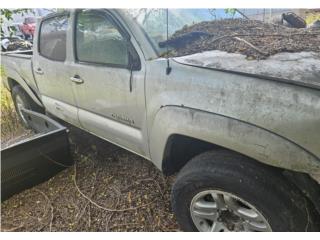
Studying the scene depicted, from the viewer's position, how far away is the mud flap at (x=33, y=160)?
2.62m

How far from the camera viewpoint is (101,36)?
2.38m

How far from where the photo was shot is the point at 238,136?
153 cm

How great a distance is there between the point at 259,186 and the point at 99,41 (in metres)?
1.64

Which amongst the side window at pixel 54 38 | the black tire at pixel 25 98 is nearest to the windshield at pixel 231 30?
the side window at pixel 54 38

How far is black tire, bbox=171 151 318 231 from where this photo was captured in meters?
1.54

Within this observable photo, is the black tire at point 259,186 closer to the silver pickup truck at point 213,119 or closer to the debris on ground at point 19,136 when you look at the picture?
the silver pickup truck at point 213,119

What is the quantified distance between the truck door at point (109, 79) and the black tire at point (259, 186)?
2.03 ft

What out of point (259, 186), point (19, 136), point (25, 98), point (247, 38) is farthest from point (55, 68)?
point (259, 186)

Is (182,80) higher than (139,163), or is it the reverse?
(182,80)

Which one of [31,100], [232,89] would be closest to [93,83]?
[232,89]

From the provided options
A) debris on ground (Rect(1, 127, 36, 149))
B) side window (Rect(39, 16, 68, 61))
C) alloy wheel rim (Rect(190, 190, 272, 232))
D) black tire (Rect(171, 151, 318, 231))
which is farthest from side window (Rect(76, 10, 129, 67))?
debris on ground (Rect(1, 127, 36, 149))

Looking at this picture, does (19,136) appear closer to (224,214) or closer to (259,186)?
(224,214)

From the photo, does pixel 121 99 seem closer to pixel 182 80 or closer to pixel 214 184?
pixel 182 80
